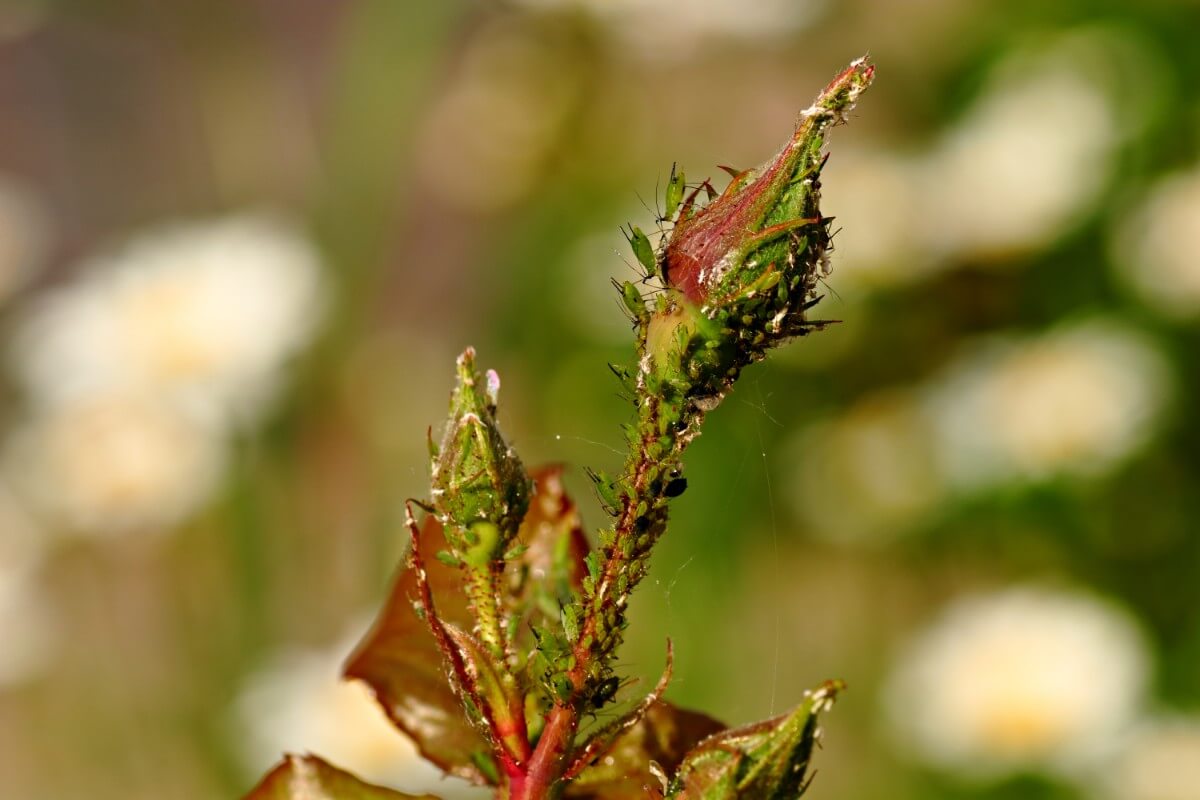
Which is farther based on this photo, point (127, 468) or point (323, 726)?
point (127, 468)

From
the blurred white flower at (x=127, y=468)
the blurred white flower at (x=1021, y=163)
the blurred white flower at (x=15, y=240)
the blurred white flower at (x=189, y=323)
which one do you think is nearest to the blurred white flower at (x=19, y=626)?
the blurred white flower at (x=127, y=468)

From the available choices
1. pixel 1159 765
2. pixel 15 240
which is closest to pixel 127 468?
pixel 15 240

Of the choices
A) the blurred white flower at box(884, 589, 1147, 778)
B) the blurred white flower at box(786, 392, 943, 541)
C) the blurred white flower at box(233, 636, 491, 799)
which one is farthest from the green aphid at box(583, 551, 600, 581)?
the blurred white flower at box(786, 392, 943, 541)

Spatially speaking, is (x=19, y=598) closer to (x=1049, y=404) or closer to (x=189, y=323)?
(x=189, y=323)

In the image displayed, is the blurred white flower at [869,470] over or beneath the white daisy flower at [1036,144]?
beneath

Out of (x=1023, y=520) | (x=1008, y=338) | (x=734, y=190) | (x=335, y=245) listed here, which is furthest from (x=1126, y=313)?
(x=734, y=190)

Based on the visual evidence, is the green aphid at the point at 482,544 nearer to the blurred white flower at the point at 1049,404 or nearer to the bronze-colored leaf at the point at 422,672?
the bronze-colored leaf at the point at 422,672
